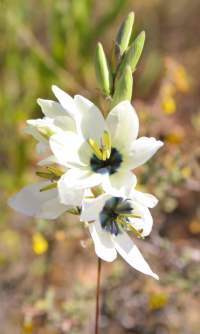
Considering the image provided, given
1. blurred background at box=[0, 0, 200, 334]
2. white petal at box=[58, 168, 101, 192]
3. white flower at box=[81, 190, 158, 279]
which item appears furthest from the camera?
blurred background at box=[0, 0, 200, 334]

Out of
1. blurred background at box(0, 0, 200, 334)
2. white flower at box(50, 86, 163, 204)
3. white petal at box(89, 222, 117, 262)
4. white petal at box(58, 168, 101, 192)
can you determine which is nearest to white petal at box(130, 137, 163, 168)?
white flower at box(50, 86, 163, 204)

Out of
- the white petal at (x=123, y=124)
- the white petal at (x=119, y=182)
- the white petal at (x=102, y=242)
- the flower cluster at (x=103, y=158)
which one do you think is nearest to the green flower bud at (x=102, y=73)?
the flower cluster at (x=103, y=158)

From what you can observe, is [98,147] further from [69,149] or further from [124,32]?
[124,32]

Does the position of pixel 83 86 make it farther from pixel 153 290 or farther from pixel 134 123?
pixel 134 123

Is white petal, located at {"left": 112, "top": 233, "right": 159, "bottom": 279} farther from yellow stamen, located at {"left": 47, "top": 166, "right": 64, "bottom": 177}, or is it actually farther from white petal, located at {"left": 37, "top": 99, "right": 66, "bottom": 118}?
white petal, located at {"left": 37, "top": 99, "right": 66, "bottom": 118}

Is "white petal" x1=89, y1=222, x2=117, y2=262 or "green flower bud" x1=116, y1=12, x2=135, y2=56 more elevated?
"green flower bud" x1=116, y1=12, x2=135, y2=56

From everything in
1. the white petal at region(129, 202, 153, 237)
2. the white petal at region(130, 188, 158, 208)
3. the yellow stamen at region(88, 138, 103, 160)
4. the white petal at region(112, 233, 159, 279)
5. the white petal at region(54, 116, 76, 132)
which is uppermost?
the white petal at region(54, 116, 76, 132)

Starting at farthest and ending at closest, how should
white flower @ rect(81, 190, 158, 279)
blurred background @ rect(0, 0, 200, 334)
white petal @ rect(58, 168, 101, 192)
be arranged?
blurred background @ rect(0, 0, 200, 334) → white flower @ rect(81, 190, 158, 279) → white petal @ rect(58, 168, 101, 192)

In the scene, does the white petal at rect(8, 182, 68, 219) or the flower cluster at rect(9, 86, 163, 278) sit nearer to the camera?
the flower cluster at rect(9, 86, 163, 278)
